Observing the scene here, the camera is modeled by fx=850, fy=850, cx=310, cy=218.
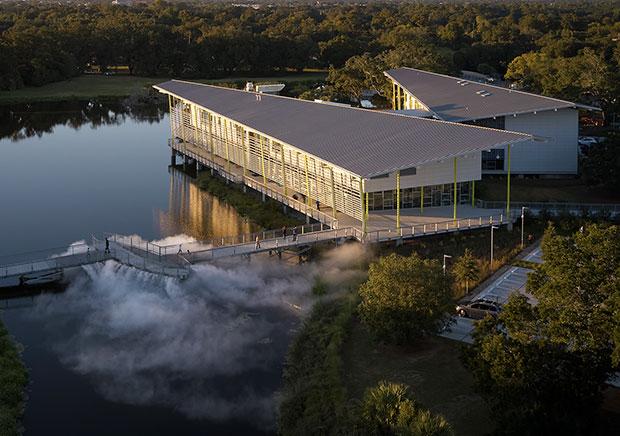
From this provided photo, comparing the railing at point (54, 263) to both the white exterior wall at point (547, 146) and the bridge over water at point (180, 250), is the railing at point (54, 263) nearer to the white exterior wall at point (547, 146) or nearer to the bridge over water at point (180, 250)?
the bridge over water at point (180, 250)

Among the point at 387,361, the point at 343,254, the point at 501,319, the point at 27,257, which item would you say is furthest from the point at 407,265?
the point at 27,257

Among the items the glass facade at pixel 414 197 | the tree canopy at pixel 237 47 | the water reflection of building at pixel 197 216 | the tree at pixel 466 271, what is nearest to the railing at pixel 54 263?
the water reflection of building at pixel 197 216

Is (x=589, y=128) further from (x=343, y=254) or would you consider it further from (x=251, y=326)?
(x=251, y=326)

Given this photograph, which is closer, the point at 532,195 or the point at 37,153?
the point at 532,195

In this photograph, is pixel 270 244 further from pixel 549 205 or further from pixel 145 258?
pixel 549 205

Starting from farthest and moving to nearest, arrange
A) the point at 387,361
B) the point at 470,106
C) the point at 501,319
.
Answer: the point at 470,106, the point at 387,361, the point at 501,319

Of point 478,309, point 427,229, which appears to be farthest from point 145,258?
point 478,309

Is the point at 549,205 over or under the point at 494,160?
under
